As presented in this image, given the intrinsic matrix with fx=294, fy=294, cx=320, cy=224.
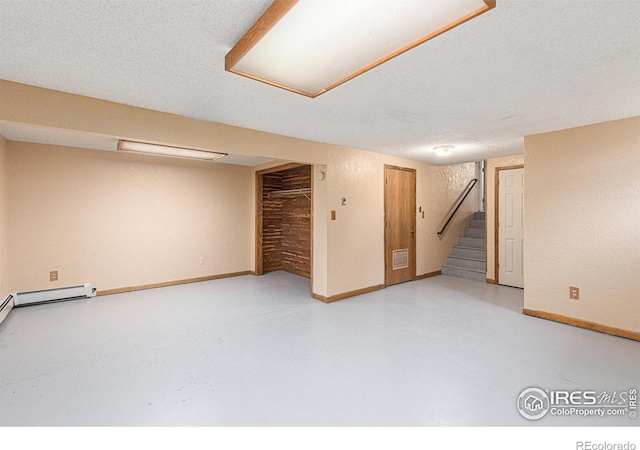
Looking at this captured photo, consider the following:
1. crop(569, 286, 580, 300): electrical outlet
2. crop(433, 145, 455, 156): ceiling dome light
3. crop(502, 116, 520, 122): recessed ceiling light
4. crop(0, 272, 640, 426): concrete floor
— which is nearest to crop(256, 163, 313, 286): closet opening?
crop(0, 272, 640, 426): concrete floor

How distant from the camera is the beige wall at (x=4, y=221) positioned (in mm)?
3633

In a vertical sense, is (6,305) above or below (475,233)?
below

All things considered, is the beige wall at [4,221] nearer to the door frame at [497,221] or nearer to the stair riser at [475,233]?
the door frame at [497,221]

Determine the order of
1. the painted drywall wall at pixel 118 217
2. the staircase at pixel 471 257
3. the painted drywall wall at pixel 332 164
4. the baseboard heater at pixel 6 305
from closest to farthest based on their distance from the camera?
1. the painted drywall wall at pixel 332 164
2. the baseboard heater at pixel 6 305
3. the painted drywall wall at pixel 118 217
4. the staircase at pixel 471 257

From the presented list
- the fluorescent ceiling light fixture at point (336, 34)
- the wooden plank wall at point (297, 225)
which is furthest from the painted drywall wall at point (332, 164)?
the fluorescent ceiling light fixture at point (336, 34)

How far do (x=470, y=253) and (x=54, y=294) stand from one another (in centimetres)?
708

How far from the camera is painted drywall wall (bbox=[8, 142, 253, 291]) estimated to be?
4055 mm

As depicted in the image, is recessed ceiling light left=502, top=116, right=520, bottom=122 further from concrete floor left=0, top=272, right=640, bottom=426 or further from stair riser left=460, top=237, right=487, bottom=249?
stair riser left=460, top=237, right=487, bottom=249

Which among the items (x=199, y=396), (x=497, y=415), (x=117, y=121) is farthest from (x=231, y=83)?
(x=497, y=415)

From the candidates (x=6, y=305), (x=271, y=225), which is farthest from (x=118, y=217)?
(x=271, y=225)

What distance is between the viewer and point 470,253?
6.06 m

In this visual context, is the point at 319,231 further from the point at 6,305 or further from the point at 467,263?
the point at 6,305

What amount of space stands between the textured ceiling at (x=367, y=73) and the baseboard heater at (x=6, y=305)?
283cm
